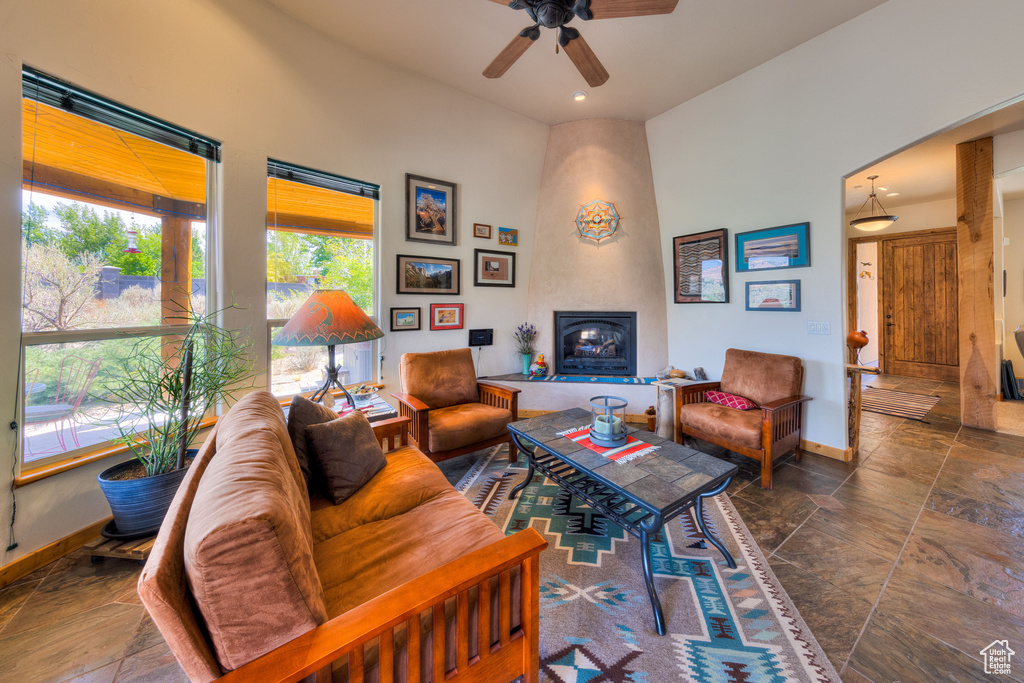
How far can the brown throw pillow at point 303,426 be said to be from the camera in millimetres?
1622

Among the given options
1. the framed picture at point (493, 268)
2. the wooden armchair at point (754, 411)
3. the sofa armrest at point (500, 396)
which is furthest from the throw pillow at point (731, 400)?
the framed picture at point (493, 268)

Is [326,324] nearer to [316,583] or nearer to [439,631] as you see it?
[316,583]

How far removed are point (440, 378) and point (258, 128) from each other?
2.20 meters

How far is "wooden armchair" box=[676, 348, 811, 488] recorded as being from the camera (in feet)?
8.43

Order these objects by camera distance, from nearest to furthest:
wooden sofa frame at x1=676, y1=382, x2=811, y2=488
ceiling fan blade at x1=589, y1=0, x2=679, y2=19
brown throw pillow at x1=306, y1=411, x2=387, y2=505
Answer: brown throw pillow at x1=306, y1=411, x2=387, y2=505 < ceiling fan blade at x1=589, y1=0, x2=679, y2=19 < wooden sofa frame at x1=676, y1=382, x2=811, y2=488

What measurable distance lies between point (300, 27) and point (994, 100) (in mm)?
4591

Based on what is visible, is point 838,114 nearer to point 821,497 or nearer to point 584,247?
point 584,247

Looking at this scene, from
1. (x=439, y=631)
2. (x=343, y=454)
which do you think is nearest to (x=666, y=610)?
(x=439, y=631)

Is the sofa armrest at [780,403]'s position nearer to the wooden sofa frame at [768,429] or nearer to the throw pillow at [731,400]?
the wooden sofa frame at [768,429]

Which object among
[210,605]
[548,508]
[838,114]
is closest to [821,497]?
[548,508]

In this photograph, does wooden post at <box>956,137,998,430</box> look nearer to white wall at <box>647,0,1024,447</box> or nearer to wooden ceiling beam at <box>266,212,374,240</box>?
white wall at <box>647,0,1024,447</box>

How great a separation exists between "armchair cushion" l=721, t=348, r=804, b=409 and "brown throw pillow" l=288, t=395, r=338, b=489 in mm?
3189

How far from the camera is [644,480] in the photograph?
1683mm

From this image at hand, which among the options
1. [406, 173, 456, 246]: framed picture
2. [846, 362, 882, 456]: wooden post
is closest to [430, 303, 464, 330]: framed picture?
[406, 173, 456, 246]: framed picture
